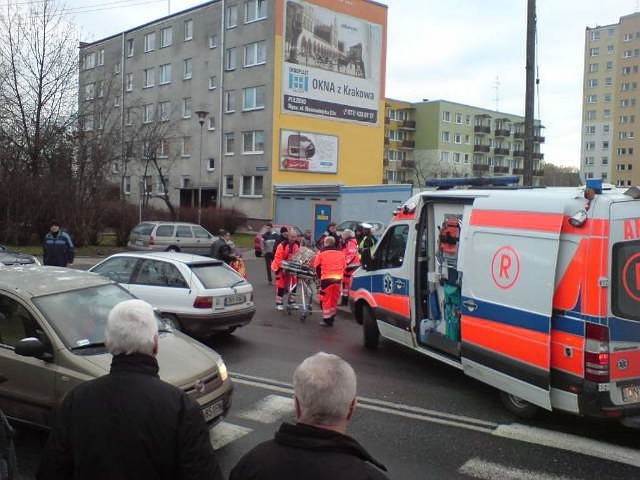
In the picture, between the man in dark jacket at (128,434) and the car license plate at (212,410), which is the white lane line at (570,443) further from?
the man in dark jacket at (128,434)

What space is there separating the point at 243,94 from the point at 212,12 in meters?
7.89

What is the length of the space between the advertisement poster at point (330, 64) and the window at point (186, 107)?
1071cm

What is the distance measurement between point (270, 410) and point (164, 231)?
20287mm

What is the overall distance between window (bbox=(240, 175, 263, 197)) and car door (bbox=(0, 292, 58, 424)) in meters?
38.1

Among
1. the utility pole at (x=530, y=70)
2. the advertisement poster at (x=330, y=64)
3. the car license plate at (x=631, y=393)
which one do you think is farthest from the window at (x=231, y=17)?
the car license plate at (x=631, y=393)

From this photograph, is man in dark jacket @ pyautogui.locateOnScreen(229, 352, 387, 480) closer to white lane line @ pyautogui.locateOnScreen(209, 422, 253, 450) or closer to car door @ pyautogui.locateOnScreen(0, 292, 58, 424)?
car door @ pyautogui.locateOnScreen(0, 292, 58, 424)

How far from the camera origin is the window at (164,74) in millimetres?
51562

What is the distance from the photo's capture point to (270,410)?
6.52 m

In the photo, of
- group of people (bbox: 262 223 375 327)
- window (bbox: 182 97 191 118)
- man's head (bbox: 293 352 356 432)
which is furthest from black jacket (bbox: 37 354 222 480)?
A: window (bbox: 182 97 191 118)

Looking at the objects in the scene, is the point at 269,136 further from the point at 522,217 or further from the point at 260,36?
the point at 522,217

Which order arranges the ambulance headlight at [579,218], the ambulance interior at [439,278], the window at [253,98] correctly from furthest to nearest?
the window at [253,98] < the ambulance interior at [439,278] < the ambulance headlight at [579,218]

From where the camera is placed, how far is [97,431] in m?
2.61

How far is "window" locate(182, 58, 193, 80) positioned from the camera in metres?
49.2

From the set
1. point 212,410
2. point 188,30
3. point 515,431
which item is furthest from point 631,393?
point 188,30
